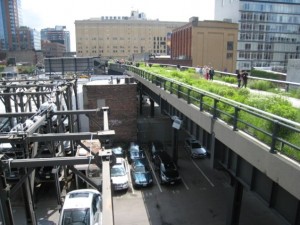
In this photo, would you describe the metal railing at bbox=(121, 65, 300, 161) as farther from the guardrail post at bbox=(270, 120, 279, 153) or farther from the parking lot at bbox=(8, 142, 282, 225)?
the parking lot at bbox=(8, 142, 282, 225)

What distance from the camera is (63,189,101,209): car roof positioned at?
1275 centimetres

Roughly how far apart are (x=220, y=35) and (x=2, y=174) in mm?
68041

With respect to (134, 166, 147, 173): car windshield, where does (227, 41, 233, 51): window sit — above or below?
above

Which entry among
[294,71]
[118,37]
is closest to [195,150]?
[294,71]

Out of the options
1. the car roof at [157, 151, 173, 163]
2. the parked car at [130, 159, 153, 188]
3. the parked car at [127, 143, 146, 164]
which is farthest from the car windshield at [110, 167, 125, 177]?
the car roof at [157, 151, 173, 163]

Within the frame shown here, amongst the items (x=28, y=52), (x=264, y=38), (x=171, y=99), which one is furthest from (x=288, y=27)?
(x=28, y=52)

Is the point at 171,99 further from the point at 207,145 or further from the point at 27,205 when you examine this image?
the point at 27,205

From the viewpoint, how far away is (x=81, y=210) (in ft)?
41.2

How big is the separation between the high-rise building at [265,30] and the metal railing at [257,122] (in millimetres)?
78020

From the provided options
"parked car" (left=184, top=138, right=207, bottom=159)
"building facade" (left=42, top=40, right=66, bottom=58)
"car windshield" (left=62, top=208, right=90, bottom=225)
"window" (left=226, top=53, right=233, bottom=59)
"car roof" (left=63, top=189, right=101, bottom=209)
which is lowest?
"parked car" (left=184, top=138, right=207, bottom=159)

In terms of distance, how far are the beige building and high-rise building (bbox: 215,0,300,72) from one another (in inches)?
2063

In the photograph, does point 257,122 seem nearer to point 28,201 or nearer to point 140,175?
point 28,201

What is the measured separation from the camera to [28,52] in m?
126

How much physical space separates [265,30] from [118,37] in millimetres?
77144
